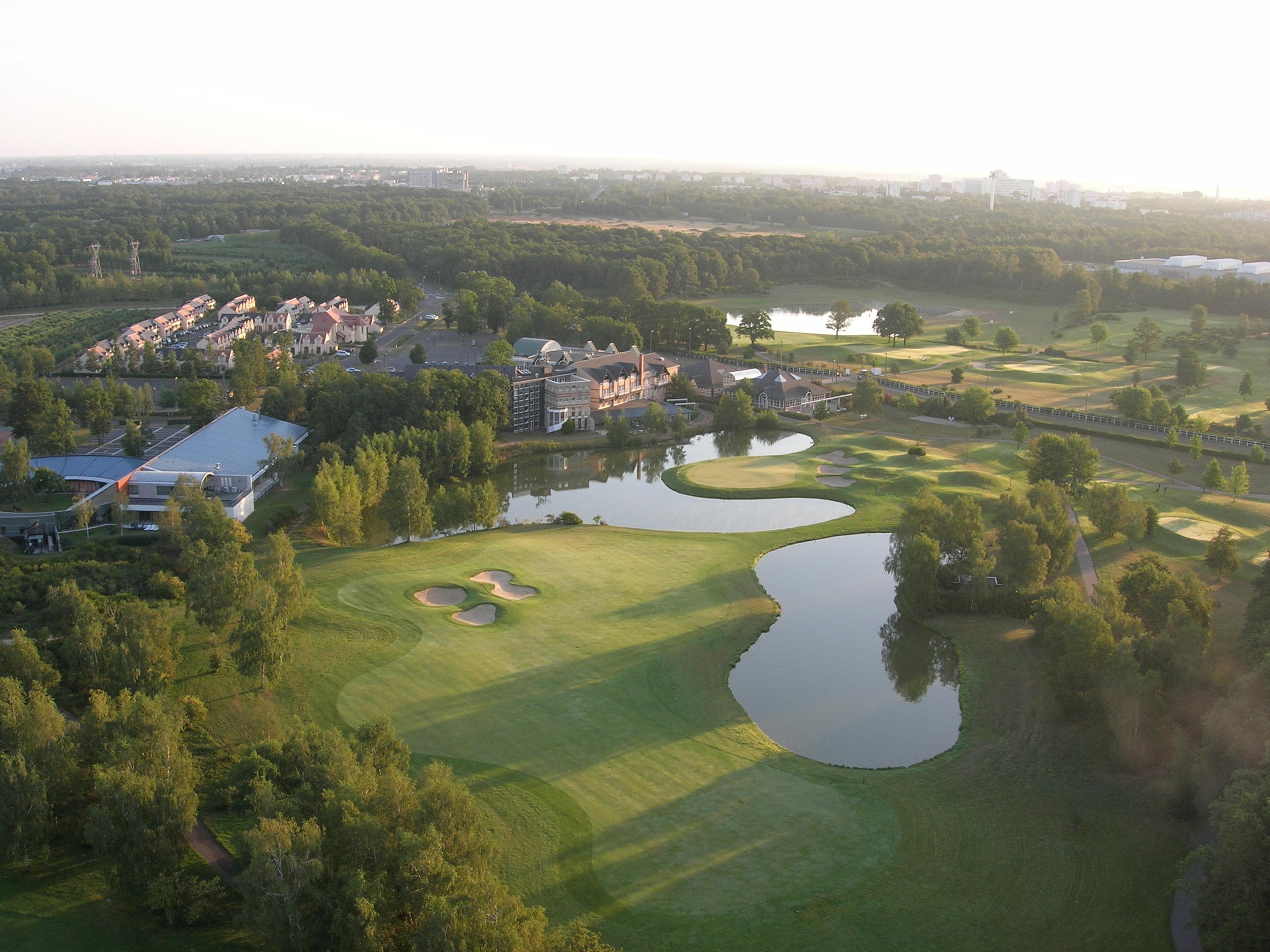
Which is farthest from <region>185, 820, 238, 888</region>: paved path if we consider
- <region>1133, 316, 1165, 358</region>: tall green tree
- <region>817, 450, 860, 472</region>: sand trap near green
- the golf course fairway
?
<region>1133, 316, 1165, 358</region>: tall green tree

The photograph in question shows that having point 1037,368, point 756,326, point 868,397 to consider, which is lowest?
point 868,397

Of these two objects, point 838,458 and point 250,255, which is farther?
point 250,255

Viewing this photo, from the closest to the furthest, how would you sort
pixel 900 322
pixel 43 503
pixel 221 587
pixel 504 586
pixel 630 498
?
pixel 221 587
pixel 504 586
pixel 43 503
pixel 630 498
pixel 900 322

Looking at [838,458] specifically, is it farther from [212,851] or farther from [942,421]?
[212,851]

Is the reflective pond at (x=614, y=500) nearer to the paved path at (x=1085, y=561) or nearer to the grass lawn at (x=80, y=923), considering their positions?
the paved path at (x=1085, y=561)

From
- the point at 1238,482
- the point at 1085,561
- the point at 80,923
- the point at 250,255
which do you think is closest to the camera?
the point at 80,923

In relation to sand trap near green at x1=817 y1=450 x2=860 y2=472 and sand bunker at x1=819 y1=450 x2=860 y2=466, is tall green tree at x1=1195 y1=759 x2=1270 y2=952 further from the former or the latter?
sand bunker at x1=819 y1=450 x2=860 y2=466

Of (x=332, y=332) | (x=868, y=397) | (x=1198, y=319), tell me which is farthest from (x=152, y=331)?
(x=1198, y=319)
